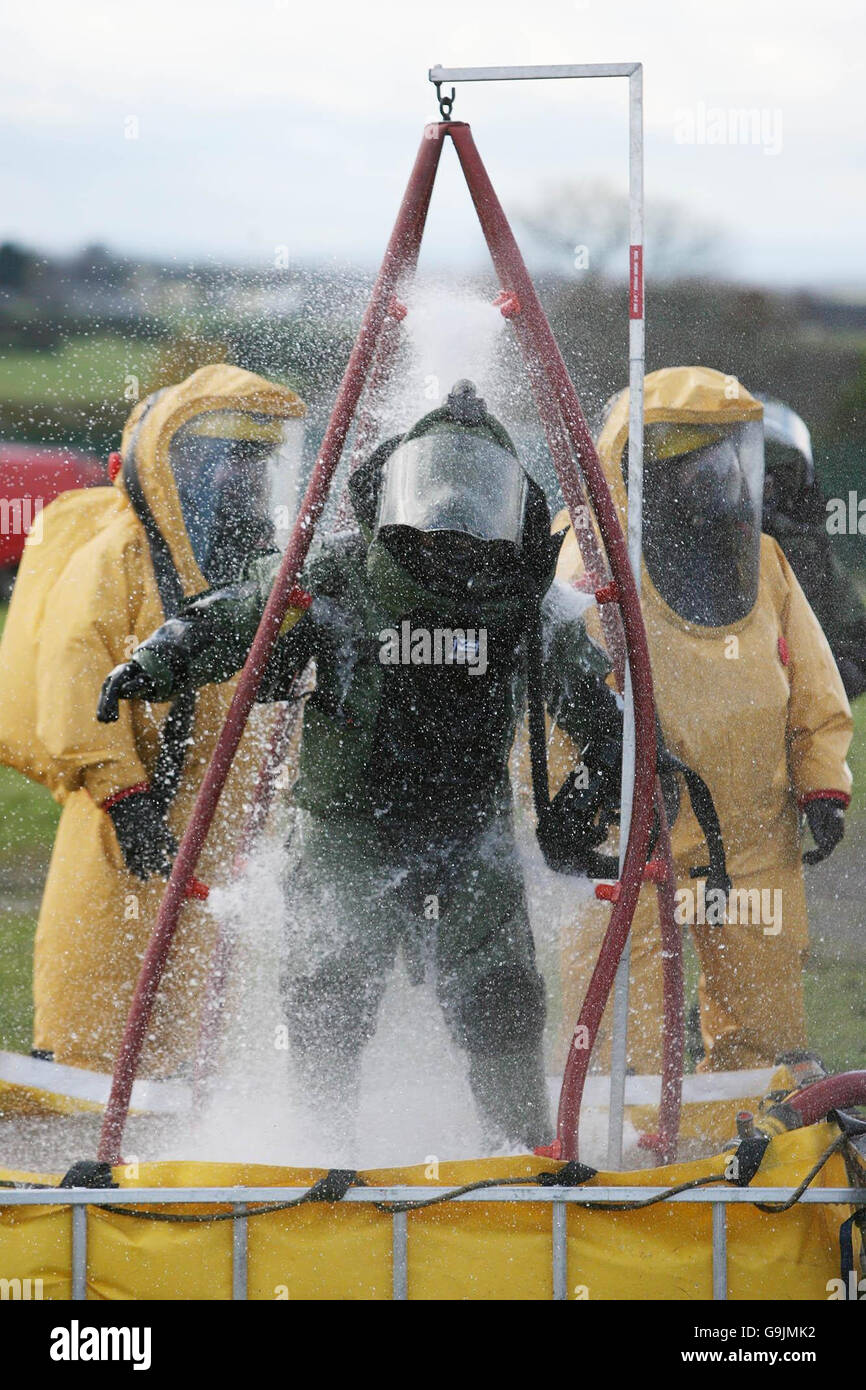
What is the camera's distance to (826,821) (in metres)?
3.57

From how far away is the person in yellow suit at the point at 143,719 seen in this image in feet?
10.9

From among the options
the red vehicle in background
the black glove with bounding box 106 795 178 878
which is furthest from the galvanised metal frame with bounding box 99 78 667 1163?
the red vehicle in background

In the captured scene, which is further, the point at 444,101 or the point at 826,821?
the point at 826,821

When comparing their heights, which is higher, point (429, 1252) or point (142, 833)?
point (142, 833)

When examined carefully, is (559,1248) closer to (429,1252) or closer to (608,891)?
(429,1252)

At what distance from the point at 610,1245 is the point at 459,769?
2.82 ft

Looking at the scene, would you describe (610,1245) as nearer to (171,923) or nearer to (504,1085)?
(504,1085)

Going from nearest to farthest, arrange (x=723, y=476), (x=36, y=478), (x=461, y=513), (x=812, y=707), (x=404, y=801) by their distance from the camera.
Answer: (x=461, y=513), (x=404, y=801), (x=723, y=476), (x=812, y=707), (x=36, y=478)

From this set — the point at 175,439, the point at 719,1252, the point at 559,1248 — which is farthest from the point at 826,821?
the point at 175,439

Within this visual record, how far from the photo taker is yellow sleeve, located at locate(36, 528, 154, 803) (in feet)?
10.7

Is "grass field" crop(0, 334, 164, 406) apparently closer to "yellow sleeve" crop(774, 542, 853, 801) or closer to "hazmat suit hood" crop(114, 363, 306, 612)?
"hazmat suit hood" crop(114, 363, 306, 612)

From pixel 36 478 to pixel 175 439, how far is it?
2.05ft

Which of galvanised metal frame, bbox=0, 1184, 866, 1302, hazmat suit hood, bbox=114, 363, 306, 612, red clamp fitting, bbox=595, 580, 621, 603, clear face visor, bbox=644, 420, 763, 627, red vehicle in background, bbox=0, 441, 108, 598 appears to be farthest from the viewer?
red vehicle in background, bbox=0, 441, 108, 598

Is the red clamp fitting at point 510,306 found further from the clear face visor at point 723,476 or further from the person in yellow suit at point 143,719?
the clear face visor at point 723,476
